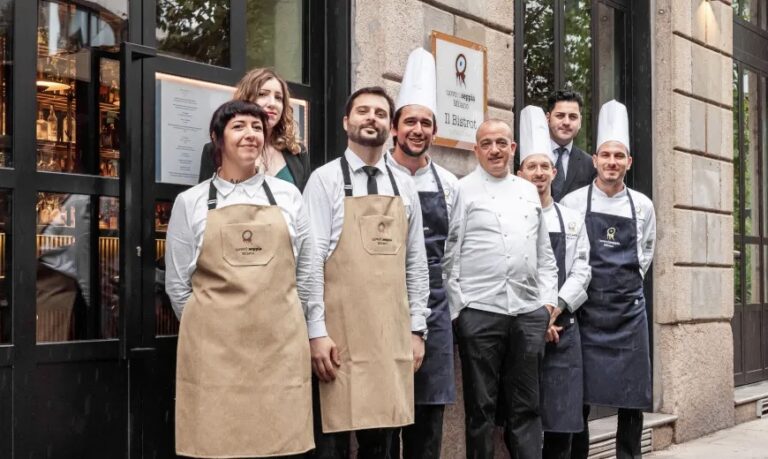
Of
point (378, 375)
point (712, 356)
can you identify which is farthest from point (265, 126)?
point (712, 356)

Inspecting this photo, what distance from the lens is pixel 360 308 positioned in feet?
16.9

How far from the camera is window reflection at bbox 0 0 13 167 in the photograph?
190 inches

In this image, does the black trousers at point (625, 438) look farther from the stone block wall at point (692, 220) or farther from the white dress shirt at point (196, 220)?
the white dress shirt at point (196, 220)

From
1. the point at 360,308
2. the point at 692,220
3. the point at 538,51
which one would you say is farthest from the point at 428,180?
the point at 692,220

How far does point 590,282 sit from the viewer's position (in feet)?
23.3

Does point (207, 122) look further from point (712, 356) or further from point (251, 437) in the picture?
point (712, 356)

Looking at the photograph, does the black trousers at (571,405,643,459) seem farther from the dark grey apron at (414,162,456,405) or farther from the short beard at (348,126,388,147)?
the short beard at (348,126,388,147)

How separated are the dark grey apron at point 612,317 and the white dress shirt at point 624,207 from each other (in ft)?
0.11

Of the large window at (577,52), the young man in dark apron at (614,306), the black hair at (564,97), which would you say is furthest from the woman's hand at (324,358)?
the large window at (577,52)

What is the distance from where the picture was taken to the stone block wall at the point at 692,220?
9.50m

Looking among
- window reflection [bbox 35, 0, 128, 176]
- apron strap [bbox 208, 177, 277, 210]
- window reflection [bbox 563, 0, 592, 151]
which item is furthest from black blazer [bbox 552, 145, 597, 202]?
window reflection [bbox 35, 0, 128, 176]

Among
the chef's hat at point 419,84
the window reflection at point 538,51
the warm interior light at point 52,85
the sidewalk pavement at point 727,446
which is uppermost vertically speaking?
the window reflection at point 538,51

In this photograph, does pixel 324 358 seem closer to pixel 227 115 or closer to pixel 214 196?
pixel 214 196

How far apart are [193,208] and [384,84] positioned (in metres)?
2.16
